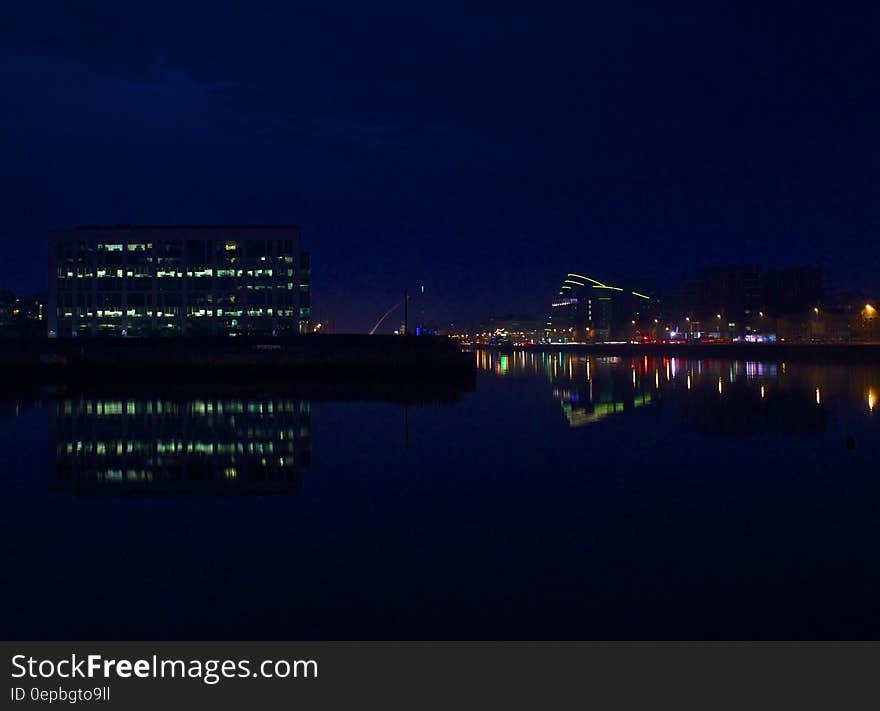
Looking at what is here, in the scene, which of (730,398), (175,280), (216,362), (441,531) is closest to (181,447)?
(441,531)

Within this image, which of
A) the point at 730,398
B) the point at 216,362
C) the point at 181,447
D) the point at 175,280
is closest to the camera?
the point at 181,447

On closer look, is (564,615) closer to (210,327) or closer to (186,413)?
(186,413)

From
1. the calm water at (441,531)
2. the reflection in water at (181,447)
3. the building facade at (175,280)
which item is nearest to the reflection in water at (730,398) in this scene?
the calm water at (441,531)

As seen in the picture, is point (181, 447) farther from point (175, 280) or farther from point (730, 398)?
point (175, 280)

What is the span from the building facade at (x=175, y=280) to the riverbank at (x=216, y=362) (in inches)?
2873

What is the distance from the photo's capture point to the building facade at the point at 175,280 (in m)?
Result: 150

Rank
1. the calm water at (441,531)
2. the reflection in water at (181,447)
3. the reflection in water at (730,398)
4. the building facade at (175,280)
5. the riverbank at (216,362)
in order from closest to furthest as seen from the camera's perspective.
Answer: the calm water at (441,531)
the reflection in water at (181,447)
the reflection in water at (730,398)
the riverbank at (216,362)
the building facade at (175,280)

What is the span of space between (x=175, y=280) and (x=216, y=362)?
275ft

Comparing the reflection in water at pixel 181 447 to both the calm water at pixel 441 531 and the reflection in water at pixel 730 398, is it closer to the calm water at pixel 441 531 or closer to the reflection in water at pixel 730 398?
the calm water at pixel 441 531

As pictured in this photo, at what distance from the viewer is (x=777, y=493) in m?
20.3

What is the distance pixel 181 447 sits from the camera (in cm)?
2984

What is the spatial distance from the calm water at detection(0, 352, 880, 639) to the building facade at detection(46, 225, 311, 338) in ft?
384

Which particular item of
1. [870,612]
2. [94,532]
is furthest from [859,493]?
[94,532]
